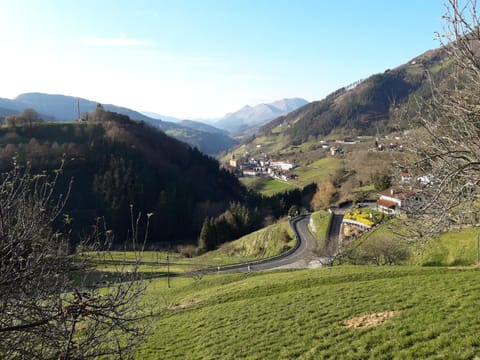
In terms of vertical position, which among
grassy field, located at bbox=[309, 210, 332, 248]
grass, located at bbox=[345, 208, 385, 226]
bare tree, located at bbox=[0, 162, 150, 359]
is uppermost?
bare tree, located at bbox=[0, 162, 150, 359]

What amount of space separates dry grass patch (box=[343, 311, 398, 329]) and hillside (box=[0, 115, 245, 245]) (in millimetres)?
72924

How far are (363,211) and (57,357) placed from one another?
5849cm

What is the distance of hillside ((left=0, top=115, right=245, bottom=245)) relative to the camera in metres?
85.9

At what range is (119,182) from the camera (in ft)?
305

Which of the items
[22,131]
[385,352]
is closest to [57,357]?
[385,352]

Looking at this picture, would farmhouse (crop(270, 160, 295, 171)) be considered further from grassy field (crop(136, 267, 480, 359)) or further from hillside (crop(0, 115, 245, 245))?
grassy field (crop(136, 267, 480, 359))

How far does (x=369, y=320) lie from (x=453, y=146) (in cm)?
644

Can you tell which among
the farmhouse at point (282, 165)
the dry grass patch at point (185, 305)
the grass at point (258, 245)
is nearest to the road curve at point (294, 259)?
the grass at point (258, 245)

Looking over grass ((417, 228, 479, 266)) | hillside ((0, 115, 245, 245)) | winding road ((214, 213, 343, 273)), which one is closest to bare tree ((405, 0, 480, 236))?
grass ((417, 228, 479, 266))

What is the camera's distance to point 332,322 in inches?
455

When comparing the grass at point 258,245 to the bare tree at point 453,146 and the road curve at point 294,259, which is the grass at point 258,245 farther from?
the bare tree at point 453,146

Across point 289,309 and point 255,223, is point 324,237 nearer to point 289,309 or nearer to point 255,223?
point 255,223

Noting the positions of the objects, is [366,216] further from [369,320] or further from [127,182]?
[127,182]

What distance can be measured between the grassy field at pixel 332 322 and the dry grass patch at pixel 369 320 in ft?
0.11
